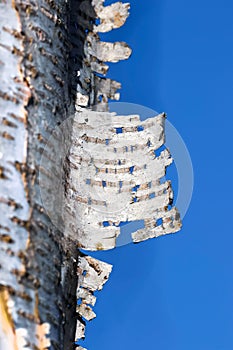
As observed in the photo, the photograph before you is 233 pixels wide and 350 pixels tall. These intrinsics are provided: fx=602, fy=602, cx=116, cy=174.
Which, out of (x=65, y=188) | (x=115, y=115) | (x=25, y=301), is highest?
(x=115, y=115)

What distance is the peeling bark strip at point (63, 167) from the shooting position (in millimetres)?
331

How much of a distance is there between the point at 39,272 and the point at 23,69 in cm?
13

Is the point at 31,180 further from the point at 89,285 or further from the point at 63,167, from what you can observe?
the point at 89,285

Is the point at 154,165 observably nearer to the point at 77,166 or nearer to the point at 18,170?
the point at 77,166

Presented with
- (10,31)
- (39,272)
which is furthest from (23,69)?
(39,272)

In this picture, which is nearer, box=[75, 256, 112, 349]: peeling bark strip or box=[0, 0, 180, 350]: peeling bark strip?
box=[0, 0, 180, 350]: peeling bark strip

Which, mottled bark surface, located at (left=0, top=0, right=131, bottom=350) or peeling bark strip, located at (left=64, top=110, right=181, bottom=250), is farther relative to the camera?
peeling bark strip, located at (left=64, top=110, right=181, bottom=250)

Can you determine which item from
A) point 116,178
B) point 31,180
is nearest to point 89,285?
point 116,178

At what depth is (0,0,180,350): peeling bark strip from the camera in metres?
0.33

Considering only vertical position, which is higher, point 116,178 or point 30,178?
point 116,178

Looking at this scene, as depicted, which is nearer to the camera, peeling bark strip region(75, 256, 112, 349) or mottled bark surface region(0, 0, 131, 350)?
mottled bark surface region(0, 0, 131, 350)

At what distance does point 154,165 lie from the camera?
0.54 meters

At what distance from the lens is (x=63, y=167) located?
42cm

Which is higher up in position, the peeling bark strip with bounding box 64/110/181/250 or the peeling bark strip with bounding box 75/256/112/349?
the peeling bark strip with bounding box 64/110/181/250
